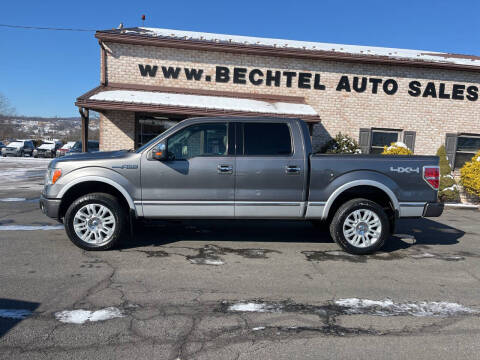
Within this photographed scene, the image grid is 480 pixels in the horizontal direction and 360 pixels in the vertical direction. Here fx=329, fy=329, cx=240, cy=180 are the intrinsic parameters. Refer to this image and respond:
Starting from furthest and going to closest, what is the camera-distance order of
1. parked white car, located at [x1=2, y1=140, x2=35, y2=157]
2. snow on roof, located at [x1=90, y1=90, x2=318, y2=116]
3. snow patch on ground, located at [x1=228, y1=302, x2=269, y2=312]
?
parked white car, located at [x1=2, y1=140, x2=35, y2=157] < snow on roof, located at [x1=90, y1=90, x2=318, y2=116] < snow patch on ground, located at [x1=228, y1=302, x2=269, y2=312]

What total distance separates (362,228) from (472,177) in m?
7.61

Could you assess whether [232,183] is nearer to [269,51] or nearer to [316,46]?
[269,51]

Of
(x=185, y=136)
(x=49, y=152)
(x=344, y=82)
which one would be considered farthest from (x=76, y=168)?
(x=49, y=152)

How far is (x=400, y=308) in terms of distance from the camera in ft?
11.2

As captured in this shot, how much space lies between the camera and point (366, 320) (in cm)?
315

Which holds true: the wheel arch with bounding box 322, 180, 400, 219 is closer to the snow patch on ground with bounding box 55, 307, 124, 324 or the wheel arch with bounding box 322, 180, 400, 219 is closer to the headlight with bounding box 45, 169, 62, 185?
the snow patch on ground with bounding box 55, 307, 124, 324

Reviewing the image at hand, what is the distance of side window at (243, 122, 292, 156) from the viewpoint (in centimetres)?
506

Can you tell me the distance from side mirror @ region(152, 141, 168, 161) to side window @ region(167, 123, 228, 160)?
3.5 inches

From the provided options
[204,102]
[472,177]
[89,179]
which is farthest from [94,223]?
[472,177]

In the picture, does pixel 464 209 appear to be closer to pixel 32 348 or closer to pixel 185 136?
pixel 185 136

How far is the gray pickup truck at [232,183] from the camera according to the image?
4.84 m

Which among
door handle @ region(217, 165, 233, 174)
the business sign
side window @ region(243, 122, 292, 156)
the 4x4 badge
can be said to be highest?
the business sign

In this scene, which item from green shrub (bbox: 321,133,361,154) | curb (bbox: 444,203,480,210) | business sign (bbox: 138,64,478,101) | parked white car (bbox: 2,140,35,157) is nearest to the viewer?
curb (bbox: 444,203,480,210)

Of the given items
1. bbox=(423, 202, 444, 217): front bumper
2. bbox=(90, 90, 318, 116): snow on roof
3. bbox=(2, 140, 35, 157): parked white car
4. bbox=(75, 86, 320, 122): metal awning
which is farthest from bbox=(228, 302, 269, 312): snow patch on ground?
bbox=(2, 140, 35, 157): parked white car
